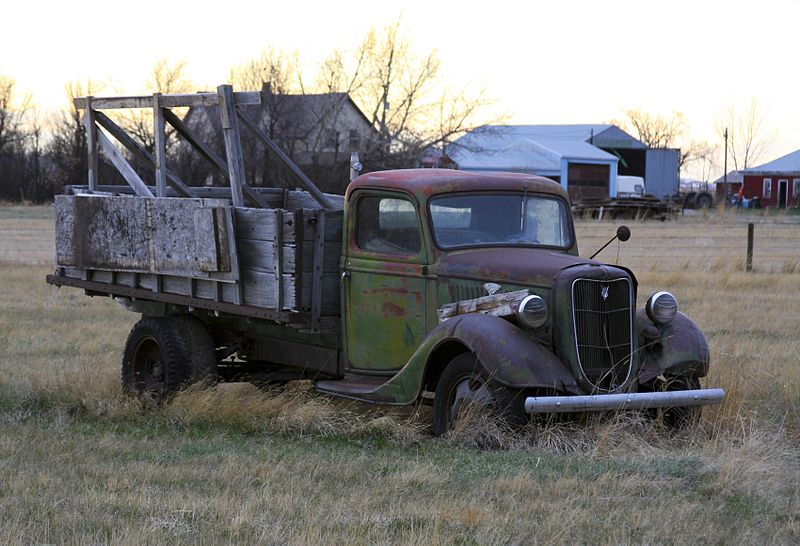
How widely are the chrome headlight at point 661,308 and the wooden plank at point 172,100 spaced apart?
127 inches

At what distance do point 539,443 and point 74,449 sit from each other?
2.87 meters

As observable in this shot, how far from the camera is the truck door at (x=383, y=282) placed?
7805 mm

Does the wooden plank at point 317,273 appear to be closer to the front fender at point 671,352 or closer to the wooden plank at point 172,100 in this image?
the wooden plank at point 172,100

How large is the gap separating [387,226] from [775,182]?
208 ft

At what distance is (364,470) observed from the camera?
6.25 meters

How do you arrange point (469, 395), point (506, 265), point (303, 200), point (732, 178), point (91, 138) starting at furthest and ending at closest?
point (732, 178)
point (303, 200)
point (91, 138)
point (506, 265)
point (469, 395)

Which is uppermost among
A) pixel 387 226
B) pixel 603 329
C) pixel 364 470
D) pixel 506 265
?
pixel 387 226

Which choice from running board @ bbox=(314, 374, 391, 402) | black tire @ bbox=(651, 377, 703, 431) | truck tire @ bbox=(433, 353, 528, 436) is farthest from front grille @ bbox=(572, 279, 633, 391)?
running board @ bbox=(314, 374, 391, 402)

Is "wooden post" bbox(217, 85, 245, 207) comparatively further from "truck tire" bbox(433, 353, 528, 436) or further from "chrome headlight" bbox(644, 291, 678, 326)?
"chrome headlight" bbox(644, 291, 678, 326)

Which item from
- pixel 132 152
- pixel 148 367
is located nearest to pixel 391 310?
pixel 148 367

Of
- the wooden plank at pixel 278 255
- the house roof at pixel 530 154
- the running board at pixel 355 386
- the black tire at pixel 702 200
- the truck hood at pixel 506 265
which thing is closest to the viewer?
the truck hood at pixel 506 265

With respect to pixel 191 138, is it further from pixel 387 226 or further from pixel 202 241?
pixel 387 226

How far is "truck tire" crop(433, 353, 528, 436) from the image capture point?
685cm

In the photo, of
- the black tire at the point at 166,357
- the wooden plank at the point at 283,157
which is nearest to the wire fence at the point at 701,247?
the wooden plank at the point at 283,157
